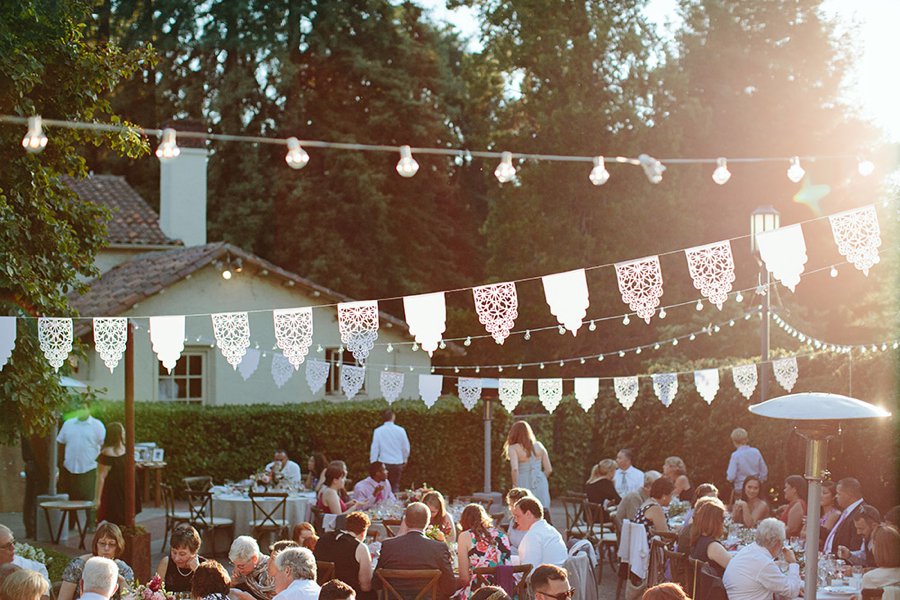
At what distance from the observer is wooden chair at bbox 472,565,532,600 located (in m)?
8.51

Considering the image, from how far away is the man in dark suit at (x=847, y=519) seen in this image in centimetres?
998

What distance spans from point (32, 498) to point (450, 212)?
18.1 meters

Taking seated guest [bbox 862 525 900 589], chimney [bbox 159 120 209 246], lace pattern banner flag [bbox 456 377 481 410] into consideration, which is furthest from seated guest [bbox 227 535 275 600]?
chimney [bbox 159 120 209 246]

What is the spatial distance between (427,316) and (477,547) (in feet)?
8.47

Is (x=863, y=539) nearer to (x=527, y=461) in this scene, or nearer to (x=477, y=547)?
(x=477, y=547)

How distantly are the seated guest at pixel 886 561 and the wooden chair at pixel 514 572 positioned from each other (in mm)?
2476

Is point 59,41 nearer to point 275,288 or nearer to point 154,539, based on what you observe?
point 154,539

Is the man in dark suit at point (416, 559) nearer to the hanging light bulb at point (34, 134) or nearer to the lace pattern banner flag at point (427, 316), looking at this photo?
the lace pattern banner flag at point (427, 316)

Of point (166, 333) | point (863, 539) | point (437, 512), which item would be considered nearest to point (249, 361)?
point (166, 333)

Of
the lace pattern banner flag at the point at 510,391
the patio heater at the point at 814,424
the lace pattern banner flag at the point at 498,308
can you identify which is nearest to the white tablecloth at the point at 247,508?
the lace pattern banner flag at the point at 510,391

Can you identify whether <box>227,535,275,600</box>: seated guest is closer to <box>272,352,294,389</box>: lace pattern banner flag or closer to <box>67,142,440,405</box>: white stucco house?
<box>272,352,294,389</box>: lace pattern banner flag

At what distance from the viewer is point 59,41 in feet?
33.9

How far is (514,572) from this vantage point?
8633mm

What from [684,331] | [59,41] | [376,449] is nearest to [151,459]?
[376,449]
